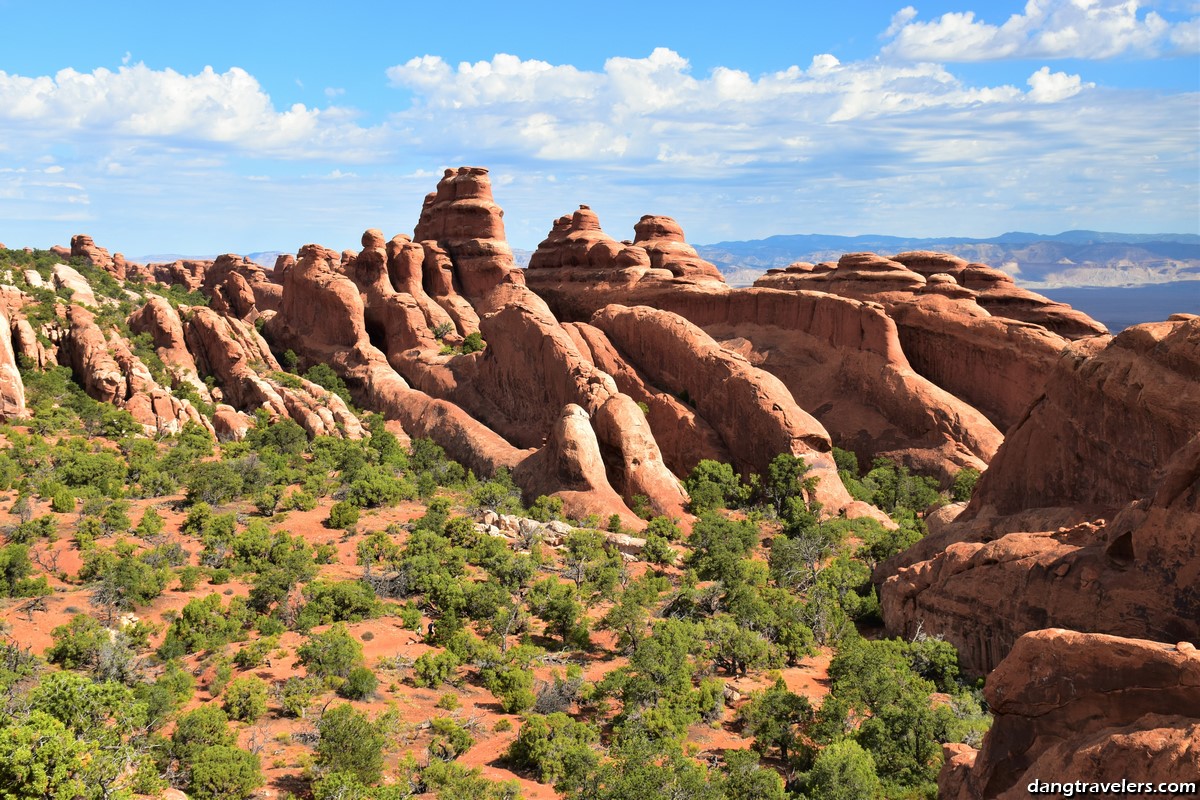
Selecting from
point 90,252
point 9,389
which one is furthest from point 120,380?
point 90,252

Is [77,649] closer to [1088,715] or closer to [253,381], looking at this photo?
[1088,715]

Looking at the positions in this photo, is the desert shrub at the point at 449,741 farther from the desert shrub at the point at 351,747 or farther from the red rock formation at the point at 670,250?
the red rock formation at the point at 670,250

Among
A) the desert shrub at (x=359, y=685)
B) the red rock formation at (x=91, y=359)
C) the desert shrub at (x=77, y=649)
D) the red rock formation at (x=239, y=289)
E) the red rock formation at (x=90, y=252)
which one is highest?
the red rock formation at (x=90, y=252)

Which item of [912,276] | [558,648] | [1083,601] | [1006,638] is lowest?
[558,648]

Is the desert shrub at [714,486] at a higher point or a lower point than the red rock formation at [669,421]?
lower

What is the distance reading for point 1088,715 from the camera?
12.7m

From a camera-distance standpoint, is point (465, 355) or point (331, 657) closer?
point (331, 657)

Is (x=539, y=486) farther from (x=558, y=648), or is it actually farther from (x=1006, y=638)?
(x=1006, y=638)

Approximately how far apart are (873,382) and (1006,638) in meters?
27.9

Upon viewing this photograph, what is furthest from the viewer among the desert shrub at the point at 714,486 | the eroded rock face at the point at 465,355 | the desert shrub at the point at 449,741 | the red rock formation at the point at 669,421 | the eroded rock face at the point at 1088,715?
the red rock formation at the point at 669,421

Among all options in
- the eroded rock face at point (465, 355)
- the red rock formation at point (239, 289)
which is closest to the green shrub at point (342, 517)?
the eroded rock face at point (465, 355)

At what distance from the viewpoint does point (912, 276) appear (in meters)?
54.3

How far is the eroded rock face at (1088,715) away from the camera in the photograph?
11.4 m

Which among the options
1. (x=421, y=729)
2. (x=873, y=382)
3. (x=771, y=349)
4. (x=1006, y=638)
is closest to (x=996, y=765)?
(x=1006, y=638)
